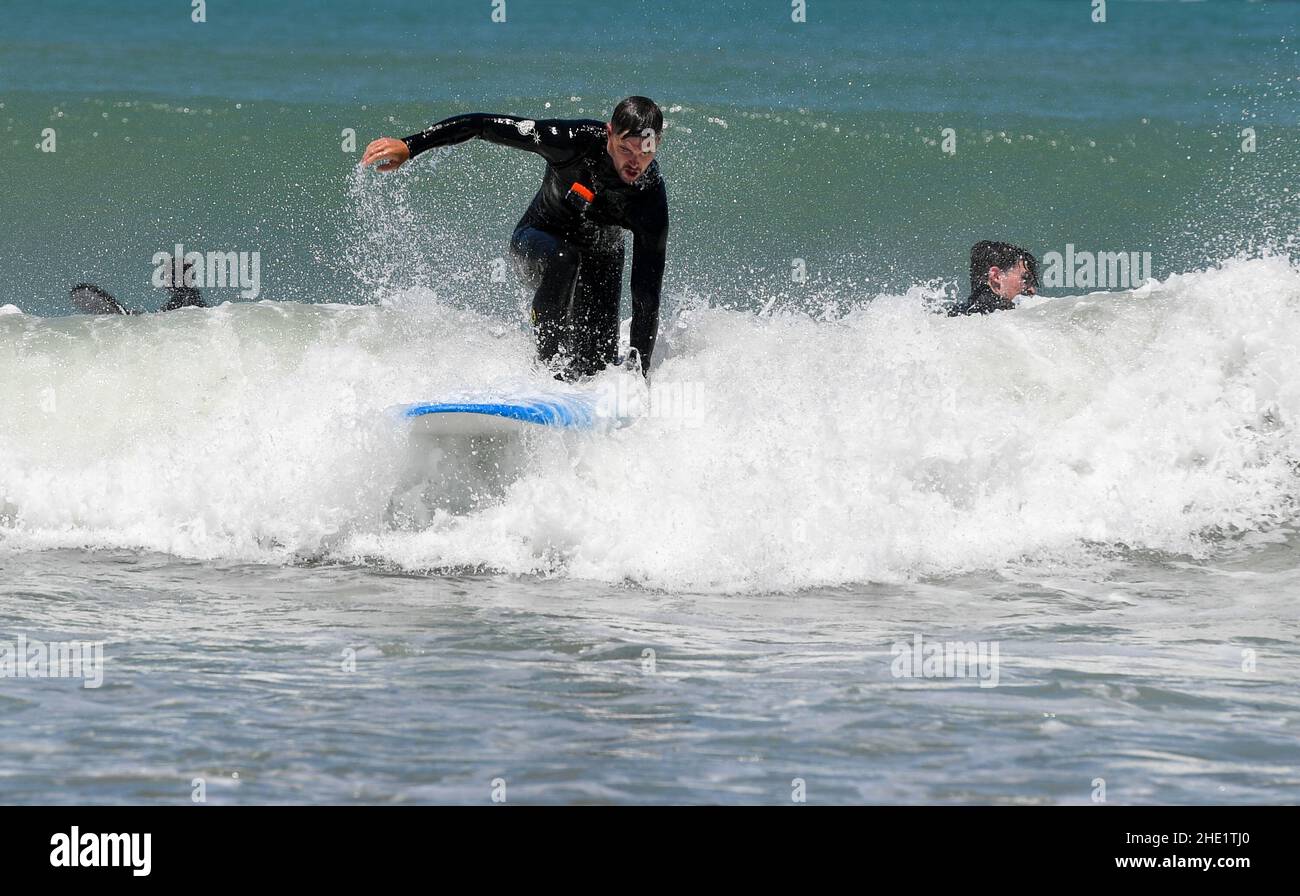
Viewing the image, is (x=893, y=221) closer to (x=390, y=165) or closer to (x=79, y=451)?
(x=79, y=451)

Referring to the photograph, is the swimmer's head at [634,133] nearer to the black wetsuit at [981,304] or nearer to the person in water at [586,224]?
the person in water at [586,224]

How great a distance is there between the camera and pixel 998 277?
9.90 m

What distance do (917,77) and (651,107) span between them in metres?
18.2

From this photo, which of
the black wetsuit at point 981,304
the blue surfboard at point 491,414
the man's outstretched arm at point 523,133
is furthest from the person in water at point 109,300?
the black wetsuit at point 981,304

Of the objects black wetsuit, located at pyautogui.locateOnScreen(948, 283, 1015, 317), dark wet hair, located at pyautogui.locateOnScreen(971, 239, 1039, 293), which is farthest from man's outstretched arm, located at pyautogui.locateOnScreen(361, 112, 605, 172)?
dark wet hair, located at pyautogui.locateOnScreen(971, 239, 1039, 293)

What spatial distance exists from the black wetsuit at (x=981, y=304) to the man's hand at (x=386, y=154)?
4.46 metres

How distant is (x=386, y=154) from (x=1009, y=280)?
5125 mm

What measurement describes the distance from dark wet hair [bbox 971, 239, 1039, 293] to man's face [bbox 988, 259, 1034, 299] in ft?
0.08

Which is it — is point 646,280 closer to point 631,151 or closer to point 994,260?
point 631,151

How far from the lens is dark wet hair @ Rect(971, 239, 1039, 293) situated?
9.89m

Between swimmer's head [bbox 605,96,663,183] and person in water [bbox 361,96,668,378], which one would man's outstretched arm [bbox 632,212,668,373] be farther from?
swimmer's head [bbox 605,96,663,183]

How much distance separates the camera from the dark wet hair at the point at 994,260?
9891 millimetres

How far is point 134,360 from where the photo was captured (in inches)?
393

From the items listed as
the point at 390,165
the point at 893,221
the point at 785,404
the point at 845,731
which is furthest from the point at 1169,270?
the point at 845,731
